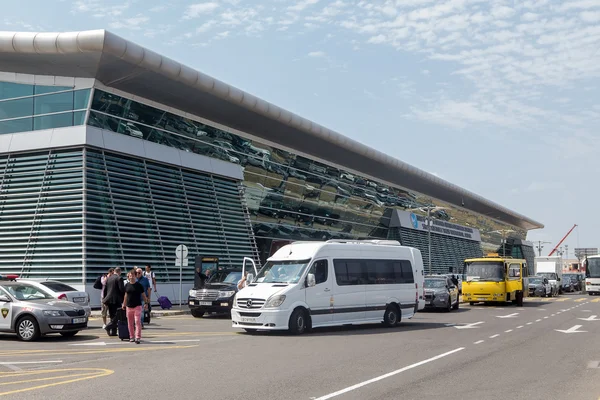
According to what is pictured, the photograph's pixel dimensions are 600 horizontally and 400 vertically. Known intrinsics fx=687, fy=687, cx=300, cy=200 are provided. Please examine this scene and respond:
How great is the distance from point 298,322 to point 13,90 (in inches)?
789

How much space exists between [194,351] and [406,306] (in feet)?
29.5

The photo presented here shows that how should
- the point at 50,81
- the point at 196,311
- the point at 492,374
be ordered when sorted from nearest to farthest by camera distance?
1. the point at 492,374
2. the point at 196,311
3. the point at 50,81

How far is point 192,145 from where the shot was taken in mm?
35844

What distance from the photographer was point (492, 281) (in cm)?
3347

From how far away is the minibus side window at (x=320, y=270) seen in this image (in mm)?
18234

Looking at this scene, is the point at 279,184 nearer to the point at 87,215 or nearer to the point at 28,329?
the point at 87,215

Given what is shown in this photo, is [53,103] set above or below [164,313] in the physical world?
above

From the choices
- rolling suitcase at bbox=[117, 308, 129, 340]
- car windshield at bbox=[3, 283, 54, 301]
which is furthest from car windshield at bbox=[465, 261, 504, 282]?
car windshield at bbox=[3, 283, 54, 301]

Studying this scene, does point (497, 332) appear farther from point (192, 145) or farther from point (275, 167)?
point (275, 167)

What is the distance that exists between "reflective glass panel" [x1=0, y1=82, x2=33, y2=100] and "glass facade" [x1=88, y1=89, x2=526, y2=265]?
3.55 metres

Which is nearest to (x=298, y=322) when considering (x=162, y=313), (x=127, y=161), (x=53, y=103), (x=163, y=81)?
(x=162, y=313)

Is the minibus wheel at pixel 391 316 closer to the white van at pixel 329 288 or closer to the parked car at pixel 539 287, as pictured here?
the white van at pixel 329 288

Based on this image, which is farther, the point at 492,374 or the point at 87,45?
the point at 87,45

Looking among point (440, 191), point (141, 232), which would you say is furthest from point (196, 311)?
point (440, 191)
